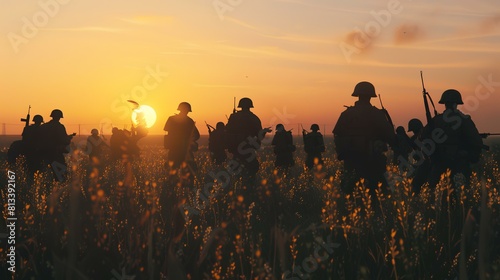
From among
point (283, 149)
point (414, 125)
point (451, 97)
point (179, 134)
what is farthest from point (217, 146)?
point (451, 97)

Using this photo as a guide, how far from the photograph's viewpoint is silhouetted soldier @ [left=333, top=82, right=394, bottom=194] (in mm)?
9641

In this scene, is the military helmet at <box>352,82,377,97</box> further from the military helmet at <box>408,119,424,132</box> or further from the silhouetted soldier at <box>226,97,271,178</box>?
the military helmet at <box>408,119,424,132</box>

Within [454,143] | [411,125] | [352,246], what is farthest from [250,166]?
[352,246]

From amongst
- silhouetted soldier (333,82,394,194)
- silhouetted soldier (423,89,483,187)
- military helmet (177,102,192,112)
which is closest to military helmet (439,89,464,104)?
silhouetted soldier (423,89,483,187)

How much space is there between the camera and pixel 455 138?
30.7 ft

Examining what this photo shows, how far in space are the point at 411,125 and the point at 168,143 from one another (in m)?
5.88

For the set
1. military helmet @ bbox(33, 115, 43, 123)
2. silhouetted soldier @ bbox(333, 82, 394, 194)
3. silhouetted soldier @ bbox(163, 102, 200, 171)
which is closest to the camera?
silhouetted soldier @ bbox(333, 82, 394, 194)

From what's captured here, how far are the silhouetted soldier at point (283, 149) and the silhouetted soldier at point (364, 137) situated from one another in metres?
9.29

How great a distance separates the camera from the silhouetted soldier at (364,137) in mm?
9641

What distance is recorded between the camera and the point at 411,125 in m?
14.2

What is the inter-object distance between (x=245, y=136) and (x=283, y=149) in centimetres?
572

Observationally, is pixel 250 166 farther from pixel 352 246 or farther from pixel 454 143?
pixel 352 246

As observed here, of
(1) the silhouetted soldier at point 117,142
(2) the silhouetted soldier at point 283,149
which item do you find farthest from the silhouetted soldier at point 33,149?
(2) the silhouetted soldier at point 283,149

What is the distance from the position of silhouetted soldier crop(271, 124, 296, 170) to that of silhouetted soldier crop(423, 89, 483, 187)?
981 centimetres
